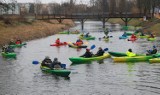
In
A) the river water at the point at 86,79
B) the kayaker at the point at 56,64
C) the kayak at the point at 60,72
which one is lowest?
the river water at the point at 86,79

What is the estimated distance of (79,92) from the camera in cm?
2283

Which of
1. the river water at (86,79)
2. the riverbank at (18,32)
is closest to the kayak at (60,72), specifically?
the river water at (86,79)

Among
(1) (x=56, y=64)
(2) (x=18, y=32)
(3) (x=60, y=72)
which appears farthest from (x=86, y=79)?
(2) (x=18, y=32)

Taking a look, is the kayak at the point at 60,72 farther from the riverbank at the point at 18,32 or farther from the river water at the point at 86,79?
the riverbank at the point at 18,32

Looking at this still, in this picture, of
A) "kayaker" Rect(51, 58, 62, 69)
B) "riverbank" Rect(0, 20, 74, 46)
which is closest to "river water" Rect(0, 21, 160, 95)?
"kayaker" Rect(51, 58, 62, 69)

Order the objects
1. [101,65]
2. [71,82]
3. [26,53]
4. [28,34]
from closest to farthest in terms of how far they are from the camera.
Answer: [71,82]
[101,65]
[26,53]
[28,34]

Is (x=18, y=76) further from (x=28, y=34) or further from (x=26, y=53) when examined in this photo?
(x=28, y=34)

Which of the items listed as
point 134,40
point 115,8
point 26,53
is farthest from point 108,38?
point 115,8

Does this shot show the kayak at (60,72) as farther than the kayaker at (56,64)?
No

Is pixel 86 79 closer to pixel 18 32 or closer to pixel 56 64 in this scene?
pixel 56 64

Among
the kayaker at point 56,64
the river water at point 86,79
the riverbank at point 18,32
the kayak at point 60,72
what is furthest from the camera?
the riverbank at point 18,32

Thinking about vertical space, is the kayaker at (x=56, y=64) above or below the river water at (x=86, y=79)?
above

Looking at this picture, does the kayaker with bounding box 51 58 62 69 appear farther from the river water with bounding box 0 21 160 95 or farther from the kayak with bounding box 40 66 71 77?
the river water with bounding box 0 21 160 95

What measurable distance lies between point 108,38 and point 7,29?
1657 centimetres
